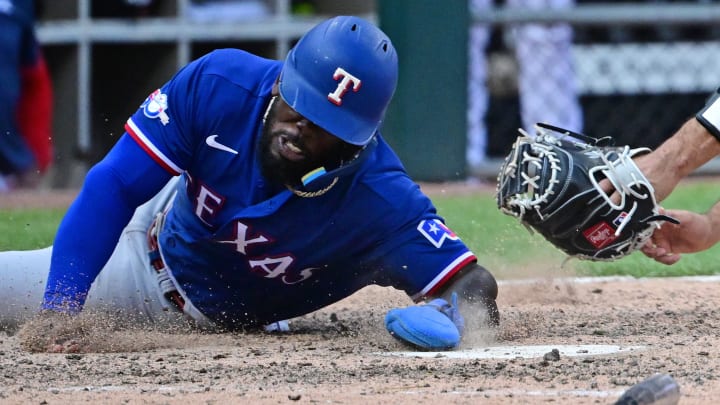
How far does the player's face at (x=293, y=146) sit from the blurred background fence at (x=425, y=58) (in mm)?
5206

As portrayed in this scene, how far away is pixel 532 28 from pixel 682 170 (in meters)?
5.86

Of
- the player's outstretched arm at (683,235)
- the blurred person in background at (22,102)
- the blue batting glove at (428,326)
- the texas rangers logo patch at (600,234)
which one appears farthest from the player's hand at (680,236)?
the blurred person in background at (22,102)

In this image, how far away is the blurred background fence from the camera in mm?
9375

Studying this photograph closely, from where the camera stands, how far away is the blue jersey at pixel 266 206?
4.23 m

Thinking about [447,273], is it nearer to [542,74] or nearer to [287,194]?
[287,194]

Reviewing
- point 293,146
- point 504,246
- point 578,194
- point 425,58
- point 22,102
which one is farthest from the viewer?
point 425,58

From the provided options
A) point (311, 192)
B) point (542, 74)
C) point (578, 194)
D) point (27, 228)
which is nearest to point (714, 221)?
point (578, 194)

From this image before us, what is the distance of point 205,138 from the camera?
14.0 feet

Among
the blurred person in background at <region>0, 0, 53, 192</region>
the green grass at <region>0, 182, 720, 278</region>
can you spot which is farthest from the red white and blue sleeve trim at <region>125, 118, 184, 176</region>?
the blurred person in background at <region>0, 0, 53, 192</region>

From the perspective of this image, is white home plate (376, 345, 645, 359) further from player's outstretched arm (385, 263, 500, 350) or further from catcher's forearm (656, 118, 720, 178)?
catcher's forearm (656, 118, 720, 178)

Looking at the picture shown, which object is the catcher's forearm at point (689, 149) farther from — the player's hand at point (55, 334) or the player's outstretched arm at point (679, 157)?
the player's hand at point (55, 334)

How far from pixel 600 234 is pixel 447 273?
625mm

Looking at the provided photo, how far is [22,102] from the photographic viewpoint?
923 cm

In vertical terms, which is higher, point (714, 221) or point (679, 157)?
point (679, 157)
